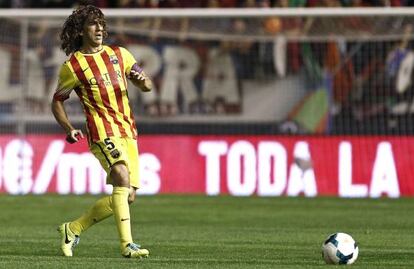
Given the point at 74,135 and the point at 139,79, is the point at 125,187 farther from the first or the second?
the point at 139,79

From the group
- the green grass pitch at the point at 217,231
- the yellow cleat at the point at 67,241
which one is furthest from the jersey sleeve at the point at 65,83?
the green grass pitch at the point at 217,231

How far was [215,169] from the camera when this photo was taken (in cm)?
1977

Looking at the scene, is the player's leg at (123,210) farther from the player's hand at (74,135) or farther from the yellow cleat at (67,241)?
the yellow cleat at (67,241)

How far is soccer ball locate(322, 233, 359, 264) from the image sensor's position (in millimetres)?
9422

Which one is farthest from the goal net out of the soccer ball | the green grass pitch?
the soccer ball

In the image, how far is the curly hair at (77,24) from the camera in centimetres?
1039

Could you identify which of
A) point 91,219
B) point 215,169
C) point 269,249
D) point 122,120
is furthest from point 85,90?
→ point 215,169

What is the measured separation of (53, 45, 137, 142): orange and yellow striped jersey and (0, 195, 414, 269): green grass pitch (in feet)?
3.50

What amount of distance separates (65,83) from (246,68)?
10955mm

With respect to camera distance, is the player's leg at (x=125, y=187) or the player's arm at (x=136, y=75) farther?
the player's arm at (x=136, y=75)

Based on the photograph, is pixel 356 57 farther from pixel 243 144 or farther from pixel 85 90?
pixel 85 90

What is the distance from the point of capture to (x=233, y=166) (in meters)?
19.7

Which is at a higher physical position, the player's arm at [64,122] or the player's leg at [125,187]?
the player's arm at [64,122]

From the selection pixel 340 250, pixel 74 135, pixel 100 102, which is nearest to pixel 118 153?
pixel 74 135
